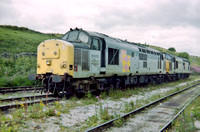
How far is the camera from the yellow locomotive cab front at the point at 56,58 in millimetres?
8664

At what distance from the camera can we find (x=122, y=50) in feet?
41.4

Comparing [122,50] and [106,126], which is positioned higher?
[122,50]

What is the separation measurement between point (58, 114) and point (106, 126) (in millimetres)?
1735

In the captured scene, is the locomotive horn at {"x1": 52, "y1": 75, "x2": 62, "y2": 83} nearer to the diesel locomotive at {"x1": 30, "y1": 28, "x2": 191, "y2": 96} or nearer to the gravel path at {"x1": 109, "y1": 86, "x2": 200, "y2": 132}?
the diesel locomotive at {"x1": 30, "y1": 28, "x2": 191, "y2": 96}

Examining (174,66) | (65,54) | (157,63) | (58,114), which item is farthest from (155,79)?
(58,114)

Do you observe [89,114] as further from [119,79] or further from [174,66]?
[174,66]

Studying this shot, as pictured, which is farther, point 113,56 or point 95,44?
point 113,56

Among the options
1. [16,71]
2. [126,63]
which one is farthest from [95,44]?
[16,71]

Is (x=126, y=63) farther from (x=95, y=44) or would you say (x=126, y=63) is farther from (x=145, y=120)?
(x=145, y=120)

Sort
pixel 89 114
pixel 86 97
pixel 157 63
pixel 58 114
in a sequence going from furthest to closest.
→ 1. pixel 157 63
2. pixel 86 97
3. pixel 89 114
4. pixel 58 114

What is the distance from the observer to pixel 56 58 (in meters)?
8.98

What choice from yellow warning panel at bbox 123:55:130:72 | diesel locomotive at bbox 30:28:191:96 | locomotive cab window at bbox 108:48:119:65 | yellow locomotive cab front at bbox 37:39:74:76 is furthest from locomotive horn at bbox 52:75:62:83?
yellow warning panel at bbox 123:55:130:72

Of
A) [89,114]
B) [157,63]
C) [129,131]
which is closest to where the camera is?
[129,131]

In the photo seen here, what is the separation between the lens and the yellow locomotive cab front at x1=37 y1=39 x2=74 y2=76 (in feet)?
28.4
